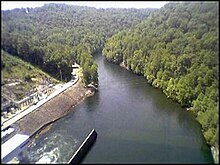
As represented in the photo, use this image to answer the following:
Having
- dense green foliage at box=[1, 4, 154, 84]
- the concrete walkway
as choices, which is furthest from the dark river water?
dense green foliage at box=[1, 4, 154, 84]

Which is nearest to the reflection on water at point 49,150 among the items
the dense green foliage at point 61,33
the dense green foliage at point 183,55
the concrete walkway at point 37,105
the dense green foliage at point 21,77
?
the concrete walkway at point 37,105

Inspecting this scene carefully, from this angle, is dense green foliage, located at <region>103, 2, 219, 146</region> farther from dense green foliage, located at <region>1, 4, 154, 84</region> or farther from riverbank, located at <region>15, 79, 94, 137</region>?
riverbank, located at <region>15, 79, 94, 137</region>

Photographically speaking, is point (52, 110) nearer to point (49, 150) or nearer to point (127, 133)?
point (49, 150)

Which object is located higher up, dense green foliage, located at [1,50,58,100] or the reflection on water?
dense green foliage, located at [1,50,58,100]

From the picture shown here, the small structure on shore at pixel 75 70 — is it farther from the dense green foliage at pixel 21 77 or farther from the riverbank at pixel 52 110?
the dense green foliage at pixel 21 77

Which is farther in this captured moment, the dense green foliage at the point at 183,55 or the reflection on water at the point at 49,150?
the dense green foliage at the point at 183,55

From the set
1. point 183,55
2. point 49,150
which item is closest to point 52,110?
point 49,150
